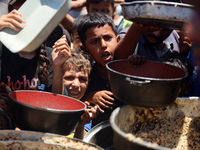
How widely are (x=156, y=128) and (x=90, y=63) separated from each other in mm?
1087

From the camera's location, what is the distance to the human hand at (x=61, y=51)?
167cm

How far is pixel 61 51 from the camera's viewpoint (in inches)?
66.1

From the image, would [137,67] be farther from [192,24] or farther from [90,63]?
[90,63]

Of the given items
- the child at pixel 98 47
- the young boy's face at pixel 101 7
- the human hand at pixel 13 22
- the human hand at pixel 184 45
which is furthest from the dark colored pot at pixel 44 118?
the young boy's face at pixel 101 7

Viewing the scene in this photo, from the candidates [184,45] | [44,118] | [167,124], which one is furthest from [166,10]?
[184,45]

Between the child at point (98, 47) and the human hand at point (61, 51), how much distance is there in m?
0.46

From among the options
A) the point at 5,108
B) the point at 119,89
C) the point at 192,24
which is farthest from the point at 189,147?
the point at 5,108

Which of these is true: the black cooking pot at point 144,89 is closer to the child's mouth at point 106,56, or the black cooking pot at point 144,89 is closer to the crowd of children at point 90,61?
the crowd of children at point 90,61

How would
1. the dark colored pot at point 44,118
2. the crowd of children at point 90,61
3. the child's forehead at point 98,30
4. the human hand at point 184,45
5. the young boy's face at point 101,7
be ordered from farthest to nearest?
the young boy's face at point 101,7 < the human hand at point 184,45 < the child's forehead at point 98,30 < the crowd of children at point 90,61 < the dark colored pot at point 44,118

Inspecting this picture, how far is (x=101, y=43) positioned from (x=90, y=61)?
0.22 meters

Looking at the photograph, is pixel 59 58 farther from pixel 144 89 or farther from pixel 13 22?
pixel 144 89

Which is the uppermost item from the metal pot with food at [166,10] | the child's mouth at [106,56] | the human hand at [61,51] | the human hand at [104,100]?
the metal pot with food at [166,10]

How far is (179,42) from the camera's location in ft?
8.33

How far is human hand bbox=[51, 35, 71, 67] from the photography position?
1.67 metres
